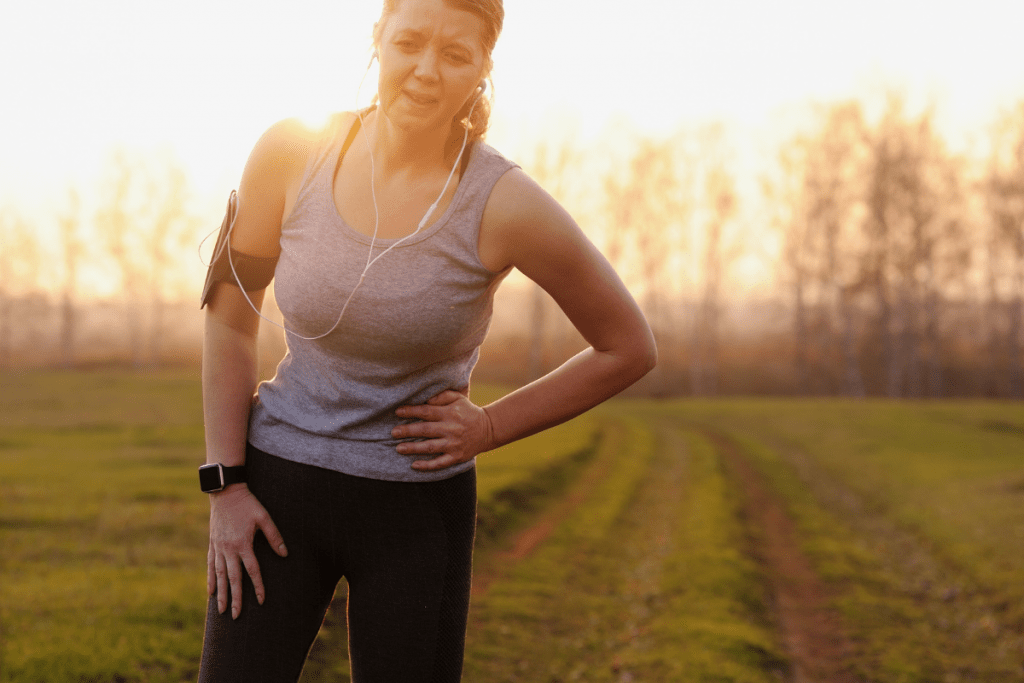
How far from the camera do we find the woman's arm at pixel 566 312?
1.69 meters

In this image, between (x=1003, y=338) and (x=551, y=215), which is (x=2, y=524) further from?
(x=1003, y=338)

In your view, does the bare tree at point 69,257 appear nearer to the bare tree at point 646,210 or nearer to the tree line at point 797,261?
the tree line at point 797,261

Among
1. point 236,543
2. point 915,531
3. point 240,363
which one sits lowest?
point 915,531

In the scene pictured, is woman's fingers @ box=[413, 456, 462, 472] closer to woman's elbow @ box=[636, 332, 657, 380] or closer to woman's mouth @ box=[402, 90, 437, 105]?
woman's elbow @ box=[636, 332, 657, 380]

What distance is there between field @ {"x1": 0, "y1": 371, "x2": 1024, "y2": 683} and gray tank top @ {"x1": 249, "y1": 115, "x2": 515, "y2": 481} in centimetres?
478

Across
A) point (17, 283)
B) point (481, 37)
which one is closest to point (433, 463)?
point (481, 37)

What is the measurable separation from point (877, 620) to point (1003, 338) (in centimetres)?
6023

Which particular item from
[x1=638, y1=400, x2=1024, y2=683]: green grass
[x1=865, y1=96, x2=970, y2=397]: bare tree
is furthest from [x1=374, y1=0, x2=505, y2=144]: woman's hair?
[x1=865, y1=96, x2=970, y2=397]: bare tree

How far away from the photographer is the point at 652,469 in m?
18.8

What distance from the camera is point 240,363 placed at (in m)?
1.90

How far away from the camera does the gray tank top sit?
164cm

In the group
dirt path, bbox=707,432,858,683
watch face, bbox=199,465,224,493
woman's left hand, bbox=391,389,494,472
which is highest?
woman's left hand, bbox=391,389,494,472

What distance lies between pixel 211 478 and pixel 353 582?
406 mm

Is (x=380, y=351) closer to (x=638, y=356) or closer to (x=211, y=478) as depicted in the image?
(x=211, y=478)
